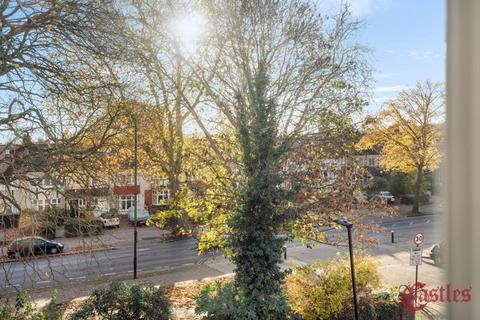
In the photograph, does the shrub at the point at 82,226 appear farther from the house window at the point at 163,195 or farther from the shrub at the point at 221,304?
the house window at the point at 163,195

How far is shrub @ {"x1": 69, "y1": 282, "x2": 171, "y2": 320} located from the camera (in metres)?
3.28

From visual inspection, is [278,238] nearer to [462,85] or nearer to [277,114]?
[277,114]

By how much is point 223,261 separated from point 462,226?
6379 millimetres

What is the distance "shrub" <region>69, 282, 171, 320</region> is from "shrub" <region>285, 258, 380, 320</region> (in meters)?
1.34

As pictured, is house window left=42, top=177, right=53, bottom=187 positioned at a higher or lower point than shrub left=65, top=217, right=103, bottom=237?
higher

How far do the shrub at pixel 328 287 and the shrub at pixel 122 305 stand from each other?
134cm

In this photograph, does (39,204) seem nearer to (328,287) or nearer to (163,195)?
(328,287)

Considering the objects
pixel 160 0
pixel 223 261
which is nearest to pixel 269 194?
pixel 160 0

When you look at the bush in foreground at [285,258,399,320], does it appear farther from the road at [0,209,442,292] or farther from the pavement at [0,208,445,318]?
the road at [0,209,442,292]

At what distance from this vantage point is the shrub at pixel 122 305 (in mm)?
3277

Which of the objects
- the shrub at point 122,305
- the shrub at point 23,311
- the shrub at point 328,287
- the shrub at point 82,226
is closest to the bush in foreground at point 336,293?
the shrub at point 328,287

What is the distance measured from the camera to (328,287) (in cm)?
362

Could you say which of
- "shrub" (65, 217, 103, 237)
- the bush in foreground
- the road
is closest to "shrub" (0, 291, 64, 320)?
"shrub" (65, 217, 103, 237)

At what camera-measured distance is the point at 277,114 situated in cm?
352
